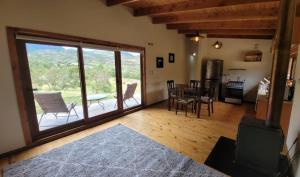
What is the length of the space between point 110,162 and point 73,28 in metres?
2.48

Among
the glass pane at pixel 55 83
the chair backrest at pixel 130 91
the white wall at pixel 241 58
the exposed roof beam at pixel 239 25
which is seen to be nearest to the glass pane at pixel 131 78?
the chair backrest at pixel 130 91

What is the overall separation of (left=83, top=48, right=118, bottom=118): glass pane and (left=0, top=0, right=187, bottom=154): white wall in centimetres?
41

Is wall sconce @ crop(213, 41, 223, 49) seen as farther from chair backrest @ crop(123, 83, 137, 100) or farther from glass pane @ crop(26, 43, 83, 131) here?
glass pane @ crop(26, 43, 83, 131)

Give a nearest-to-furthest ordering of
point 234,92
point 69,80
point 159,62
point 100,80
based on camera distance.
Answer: point 69,80 < point 100,80 < point 159,62 < point 234,92

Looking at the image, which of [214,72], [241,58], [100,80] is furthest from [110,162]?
[241,58]

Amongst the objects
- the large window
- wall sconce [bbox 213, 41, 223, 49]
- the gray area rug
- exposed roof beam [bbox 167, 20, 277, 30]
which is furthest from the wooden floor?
wall sconce [bbox 213, 41, 223, 49]

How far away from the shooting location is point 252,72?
18.2 feet

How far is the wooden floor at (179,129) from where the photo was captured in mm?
2465

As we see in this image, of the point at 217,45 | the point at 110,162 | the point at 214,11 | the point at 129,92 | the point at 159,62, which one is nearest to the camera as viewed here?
the point at 110,162

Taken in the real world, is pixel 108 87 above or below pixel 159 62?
below

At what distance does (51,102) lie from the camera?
2857 mm

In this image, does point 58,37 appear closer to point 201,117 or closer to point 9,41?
point 9,41

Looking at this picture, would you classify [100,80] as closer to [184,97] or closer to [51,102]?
[51,102]

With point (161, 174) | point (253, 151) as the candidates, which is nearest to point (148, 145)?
point (161, 174)
